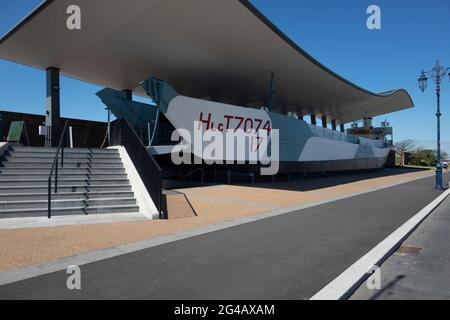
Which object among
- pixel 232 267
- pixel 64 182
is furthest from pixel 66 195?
pixel 232 267

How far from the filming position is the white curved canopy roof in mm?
13320

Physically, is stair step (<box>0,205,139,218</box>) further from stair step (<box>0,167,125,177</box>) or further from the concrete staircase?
stair step (<box>0,167,125,177</box>)

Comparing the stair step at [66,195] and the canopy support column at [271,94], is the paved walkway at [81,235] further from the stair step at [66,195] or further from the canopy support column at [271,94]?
the canopy support column at [271,94]

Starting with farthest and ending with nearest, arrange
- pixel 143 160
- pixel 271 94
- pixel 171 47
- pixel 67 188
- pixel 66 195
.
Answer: pixel 271 94 → pixel 171 47 → pixel 143 160 → pixel 67 188 → pixel 66 195

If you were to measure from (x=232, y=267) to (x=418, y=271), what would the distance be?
2558mm

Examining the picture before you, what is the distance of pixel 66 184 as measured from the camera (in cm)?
909

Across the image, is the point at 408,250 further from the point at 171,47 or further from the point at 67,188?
the point at 171,47

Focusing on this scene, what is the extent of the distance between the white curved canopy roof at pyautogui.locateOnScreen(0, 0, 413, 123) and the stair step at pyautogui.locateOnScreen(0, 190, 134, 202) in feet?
25.2

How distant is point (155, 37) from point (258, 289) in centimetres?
1420

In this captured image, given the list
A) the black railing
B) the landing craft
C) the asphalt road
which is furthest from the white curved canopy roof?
the asphalt road

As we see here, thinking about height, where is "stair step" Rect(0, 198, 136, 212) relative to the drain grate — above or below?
above

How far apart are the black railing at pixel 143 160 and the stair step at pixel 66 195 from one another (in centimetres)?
75

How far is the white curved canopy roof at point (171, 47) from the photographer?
1332 cm

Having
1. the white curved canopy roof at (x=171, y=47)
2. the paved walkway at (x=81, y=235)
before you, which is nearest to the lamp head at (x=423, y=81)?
the white curved canopy roof at (x=171, y=47)
